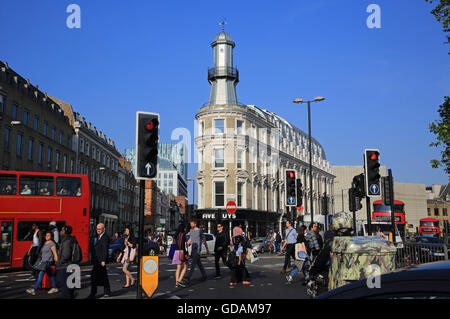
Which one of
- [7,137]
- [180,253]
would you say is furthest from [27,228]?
[7,137]

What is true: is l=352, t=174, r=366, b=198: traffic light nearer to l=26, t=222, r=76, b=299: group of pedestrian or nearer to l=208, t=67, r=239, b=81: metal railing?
l=26, t=222, r=76, b=299: group of pedestrian

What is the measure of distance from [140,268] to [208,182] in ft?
126

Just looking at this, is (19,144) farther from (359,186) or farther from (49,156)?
(359,186)

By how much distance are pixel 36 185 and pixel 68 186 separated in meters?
1.33

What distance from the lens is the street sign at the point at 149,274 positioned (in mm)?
8961

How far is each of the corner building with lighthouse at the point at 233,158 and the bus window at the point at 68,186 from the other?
24.8m

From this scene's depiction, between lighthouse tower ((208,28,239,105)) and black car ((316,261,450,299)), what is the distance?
47.7 m

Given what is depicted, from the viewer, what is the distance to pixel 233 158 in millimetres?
47031

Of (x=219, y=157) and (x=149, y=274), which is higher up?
(x=219, y=157)

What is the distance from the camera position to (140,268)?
28.0 feet

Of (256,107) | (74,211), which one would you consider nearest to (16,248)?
(74,211)

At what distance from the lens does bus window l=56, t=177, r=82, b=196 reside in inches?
770

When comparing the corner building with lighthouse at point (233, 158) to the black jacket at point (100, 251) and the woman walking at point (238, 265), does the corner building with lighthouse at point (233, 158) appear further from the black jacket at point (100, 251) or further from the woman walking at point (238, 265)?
the black jacket at point (100, 251)
